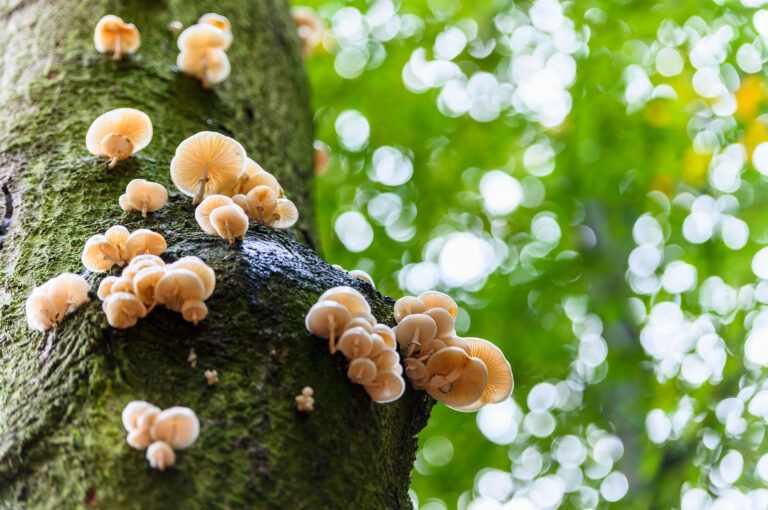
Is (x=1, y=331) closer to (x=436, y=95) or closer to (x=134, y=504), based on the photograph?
(x=134, y=504)

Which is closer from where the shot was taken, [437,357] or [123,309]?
[123,309]

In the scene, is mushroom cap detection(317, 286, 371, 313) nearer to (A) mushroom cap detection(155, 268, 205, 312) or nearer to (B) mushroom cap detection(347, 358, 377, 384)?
(B) mushroom cap detection(347, 358, 377, 384)

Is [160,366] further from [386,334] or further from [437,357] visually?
[437,357]

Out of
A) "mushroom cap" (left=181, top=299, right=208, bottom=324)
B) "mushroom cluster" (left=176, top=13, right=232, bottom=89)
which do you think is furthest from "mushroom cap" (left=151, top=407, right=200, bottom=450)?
"mushroom cluster" (left=176, top=13, right=232, bottom=89)

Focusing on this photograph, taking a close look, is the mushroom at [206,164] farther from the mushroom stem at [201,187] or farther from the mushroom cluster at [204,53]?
the mushroom cluster at [204,53]

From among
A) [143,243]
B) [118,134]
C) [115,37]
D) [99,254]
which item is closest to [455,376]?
[143,243]

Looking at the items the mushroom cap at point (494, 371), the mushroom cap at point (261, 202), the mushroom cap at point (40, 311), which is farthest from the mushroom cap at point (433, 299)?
the mushroom cap at point (40, 311)
